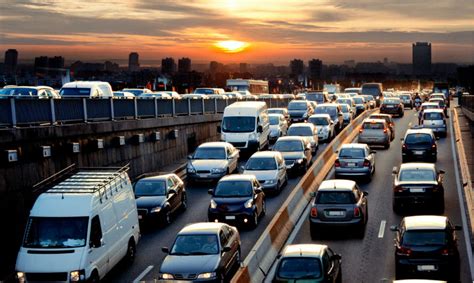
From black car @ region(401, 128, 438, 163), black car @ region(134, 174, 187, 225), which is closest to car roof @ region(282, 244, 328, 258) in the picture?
black car @ region(134, 174, 187, 225)

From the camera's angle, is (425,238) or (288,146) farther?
(288,146)

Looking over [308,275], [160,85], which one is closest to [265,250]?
[308,275]

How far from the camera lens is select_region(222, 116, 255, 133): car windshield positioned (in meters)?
40.0

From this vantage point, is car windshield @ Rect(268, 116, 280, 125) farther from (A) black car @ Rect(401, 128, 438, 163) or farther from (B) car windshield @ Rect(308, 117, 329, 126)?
(A) black car @ Rect(401, 128, 438, 163)

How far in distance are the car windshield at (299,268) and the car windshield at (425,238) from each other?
318 cm

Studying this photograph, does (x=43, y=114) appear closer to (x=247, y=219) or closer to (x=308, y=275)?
→ (x=247, y=219)

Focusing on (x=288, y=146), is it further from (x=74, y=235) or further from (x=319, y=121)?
(x=74, y=235)

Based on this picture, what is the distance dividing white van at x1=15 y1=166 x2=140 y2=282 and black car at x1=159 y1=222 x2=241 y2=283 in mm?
1742

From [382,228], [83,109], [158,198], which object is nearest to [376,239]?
[382,228]

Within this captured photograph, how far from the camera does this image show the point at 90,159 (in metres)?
28.8

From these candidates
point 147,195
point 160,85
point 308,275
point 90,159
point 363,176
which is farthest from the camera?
point 160,85

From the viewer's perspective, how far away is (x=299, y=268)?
52.8 feet

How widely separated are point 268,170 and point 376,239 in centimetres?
829

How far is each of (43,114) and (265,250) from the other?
10.6 m
